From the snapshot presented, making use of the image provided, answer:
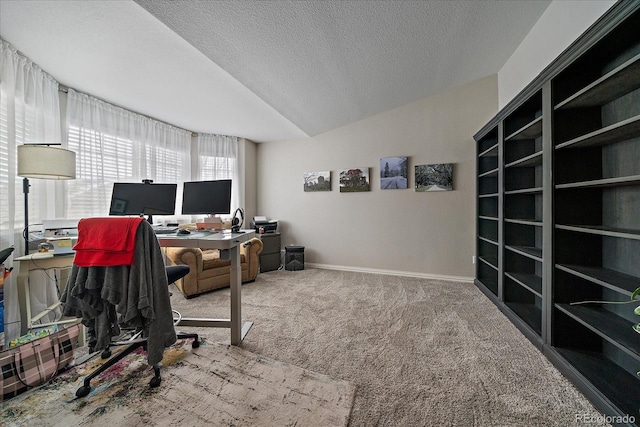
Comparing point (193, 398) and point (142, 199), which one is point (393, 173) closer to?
point (142, 199)

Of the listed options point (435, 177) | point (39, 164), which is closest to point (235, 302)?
point (39, 164)

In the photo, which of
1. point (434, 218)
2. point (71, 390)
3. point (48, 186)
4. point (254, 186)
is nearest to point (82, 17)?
point (48, 186)

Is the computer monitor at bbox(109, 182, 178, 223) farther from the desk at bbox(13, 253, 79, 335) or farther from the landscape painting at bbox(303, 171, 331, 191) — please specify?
the landscape painting at bbox(303, 171, 331, 191)

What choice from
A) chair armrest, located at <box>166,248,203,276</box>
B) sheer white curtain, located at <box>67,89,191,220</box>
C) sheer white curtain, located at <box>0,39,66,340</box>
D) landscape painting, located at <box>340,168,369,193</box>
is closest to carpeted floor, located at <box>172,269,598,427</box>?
chair armrest, located at <box>166,248,203,276</box>

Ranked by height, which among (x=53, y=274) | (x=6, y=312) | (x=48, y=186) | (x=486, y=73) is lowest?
(x=6, y=312)

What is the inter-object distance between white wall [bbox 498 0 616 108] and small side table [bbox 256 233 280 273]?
152 inches

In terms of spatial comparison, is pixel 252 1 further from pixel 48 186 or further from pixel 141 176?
pixel 141 176

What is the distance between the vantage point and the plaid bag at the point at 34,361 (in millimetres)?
1387

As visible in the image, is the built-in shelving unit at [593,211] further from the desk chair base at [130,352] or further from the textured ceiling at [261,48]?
the desk chair base at [130,352]

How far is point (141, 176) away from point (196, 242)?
8.24ft

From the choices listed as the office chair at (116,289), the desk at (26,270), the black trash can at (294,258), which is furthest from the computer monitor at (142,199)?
the black trash can at (294,258)

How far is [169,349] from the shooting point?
187 centimetres

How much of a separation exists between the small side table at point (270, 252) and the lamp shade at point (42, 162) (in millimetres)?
2509

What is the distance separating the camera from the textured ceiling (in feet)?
5.66
